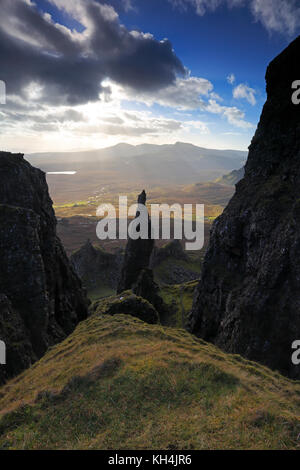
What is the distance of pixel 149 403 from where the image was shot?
486 inches

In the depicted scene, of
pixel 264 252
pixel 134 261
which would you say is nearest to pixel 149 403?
pixel 264 252

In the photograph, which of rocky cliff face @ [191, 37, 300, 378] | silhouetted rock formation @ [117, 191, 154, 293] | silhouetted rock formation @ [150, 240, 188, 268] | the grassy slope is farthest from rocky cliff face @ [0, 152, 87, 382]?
silhouetted rock formation @ [150, 240, 188, 268]

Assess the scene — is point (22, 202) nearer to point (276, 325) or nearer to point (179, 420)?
point (179, 420)

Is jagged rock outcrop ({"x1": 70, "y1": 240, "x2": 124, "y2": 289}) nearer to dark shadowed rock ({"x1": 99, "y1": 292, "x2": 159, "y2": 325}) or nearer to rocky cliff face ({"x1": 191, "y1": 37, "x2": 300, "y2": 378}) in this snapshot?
rocky cliff face ({"x1": 191, "y1": 37, "x2": 300, "y2": 378})

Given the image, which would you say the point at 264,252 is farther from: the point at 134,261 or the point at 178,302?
the point at 134,261

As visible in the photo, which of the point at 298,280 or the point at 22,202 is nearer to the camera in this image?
the point at 298,280

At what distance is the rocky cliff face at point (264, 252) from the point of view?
23.4 metres

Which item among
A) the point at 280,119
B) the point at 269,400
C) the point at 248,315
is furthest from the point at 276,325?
the point at 280,119

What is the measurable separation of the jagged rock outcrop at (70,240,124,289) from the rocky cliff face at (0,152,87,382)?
3853cm

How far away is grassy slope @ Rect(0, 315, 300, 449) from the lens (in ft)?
32.1

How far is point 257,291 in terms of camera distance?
26.2 m

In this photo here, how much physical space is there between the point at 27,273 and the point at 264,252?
2809 cm
